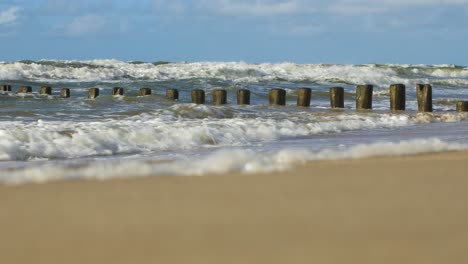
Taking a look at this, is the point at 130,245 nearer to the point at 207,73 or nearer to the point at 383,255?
the point at 383,255

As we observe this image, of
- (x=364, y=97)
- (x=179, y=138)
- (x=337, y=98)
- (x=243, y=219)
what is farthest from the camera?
(x=337, y=98)

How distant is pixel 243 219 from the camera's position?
2.50 meters

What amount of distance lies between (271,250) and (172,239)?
30 centimetres

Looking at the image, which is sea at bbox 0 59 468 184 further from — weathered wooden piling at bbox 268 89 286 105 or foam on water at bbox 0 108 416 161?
weathered wooden piling at bbox 268 89 286 105

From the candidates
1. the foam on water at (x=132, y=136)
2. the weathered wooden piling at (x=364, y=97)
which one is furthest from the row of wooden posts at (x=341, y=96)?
the foam on water at (x=132, y=136)

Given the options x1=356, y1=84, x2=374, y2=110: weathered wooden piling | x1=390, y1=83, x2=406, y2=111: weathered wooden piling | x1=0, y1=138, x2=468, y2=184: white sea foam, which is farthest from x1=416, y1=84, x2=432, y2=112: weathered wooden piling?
x1=0, y1=138, x2=468, y2=184: white sea foam

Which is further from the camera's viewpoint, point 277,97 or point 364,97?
point 277,97

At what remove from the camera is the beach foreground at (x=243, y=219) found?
2.02 metres

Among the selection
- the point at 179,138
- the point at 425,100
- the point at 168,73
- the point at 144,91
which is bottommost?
the point at 179,138

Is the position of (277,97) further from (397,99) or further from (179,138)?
(179,138)

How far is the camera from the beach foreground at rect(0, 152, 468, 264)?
2023 mm

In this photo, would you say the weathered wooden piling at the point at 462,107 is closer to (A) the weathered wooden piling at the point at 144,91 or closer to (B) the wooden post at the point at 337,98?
(B) the wooden post at the point at 337,98

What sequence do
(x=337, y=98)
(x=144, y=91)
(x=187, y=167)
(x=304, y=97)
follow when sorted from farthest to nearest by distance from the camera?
(x=144, y=91) < (x=304, y=97) < (x=337, y=98) < (x=187, y=167)

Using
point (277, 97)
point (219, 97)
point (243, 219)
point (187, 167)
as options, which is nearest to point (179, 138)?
point (187, 167)
